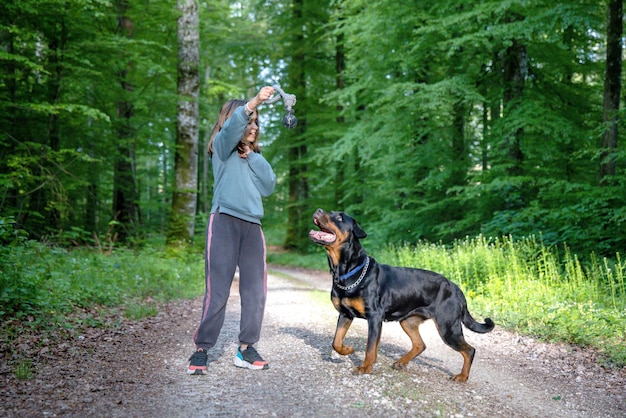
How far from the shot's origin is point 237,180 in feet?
13.2

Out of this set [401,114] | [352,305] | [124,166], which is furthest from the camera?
[124,166]

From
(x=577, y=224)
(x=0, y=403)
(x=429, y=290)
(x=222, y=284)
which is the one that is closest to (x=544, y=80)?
(x=577, y=224)

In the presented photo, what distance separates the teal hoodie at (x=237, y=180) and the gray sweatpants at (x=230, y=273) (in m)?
0.11

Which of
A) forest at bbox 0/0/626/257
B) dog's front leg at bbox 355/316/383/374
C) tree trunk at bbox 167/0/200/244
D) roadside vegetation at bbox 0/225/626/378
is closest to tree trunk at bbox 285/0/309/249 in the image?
forest at bbox 0/0/626/257

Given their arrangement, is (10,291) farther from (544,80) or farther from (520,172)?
(544,80)

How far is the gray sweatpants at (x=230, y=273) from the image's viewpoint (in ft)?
13.1

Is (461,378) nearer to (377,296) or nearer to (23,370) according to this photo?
(377,296)

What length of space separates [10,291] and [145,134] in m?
8.95

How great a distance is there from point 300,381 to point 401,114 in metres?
9.15

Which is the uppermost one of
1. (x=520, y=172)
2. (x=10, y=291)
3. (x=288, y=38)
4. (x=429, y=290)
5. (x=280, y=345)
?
(x=288, y=38)

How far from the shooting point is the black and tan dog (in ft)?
13.4

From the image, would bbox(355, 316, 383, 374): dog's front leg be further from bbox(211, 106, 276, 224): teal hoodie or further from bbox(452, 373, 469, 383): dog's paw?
bbox(211, 106, 276, 224): teal hoodie

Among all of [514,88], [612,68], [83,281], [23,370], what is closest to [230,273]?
[23,370]

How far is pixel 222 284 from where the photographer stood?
13.2 feet
